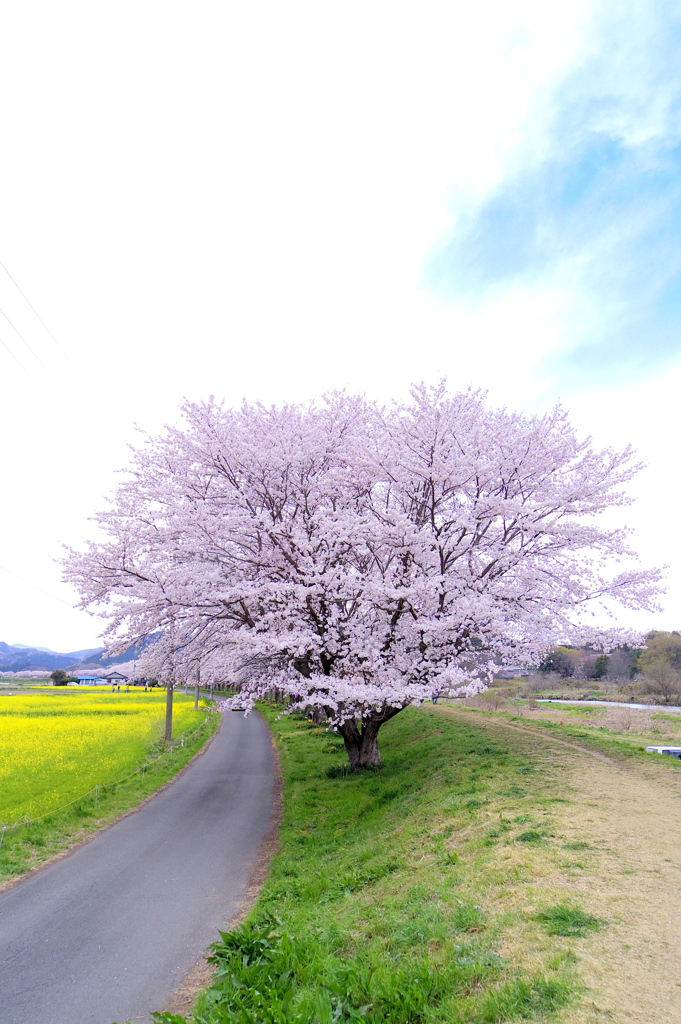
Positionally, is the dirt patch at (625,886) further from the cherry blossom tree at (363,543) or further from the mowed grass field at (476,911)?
the cherry blossom tree at (363,543)

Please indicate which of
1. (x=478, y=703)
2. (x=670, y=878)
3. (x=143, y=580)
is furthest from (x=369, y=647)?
(x=478, y=703)

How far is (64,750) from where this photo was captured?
2667 cm

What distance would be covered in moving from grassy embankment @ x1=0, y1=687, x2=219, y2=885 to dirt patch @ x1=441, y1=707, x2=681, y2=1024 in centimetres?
1040

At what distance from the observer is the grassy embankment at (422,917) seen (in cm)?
533

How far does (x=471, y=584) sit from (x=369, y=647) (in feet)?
10.9

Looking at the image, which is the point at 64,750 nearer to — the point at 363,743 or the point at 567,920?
the point at 363,743

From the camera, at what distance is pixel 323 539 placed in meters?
16.1

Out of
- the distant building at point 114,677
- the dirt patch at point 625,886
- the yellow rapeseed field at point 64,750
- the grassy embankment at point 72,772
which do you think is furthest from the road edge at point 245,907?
the distant building at point 114,677

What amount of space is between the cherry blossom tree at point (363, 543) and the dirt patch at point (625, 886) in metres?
4.11

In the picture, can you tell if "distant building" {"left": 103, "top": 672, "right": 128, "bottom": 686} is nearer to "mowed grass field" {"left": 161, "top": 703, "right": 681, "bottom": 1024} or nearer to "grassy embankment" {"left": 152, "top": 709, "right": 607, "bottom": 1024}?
"grassy embankment" {"left": 152, "top": 709, "right": 607, "bottom": 1024}

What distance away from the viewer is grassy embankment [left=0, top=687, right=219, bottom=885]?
13.2 m

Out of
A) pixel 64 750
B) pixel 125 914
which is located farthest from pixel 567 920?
pixel 64 750

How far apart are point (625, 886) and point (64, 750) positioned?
26593 mm

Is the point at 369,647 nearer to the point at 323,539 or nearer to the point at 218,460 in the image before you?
the point at 323,539
